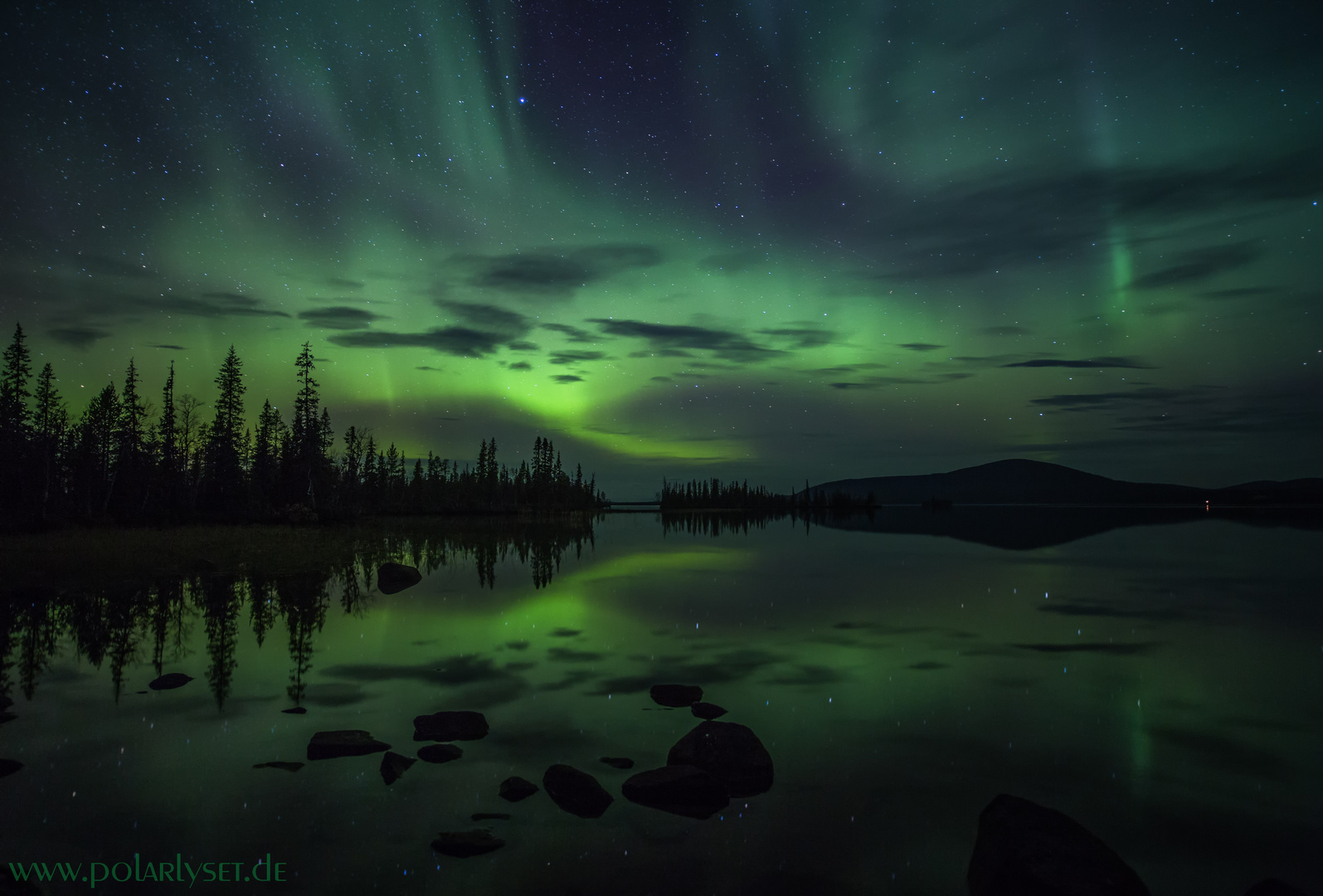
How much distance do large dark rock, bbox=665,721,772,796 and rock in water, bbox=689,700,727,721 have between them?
7.98ft

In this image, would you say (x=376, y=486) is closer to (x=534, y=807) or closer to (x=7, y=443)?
(x=7, y=443)

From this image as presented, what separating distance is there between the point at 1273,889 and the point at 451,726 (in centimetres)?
1183

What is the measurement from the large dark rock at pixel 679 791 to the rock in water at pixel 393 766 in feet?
11.9

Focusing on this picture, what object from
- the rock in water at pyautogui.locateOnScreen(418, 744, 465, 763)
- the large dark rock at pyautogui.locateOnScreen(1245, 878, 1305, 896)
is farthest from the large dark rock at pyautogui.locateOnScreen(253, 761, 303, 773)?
the large dark rock at pyautogui.locateOnScreen(1245, 878, 1305, 896)

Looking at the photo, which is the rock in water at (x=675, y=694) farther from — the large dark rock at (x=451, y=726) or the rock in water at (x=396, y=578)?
the rock in water at (x=396, y=578)

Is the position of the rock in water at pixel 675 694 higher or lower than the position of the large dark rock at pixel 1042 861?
lower

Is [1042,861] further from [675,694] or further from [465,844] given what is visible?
[675,694]

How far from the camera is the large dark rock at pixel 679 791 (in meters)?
9.57

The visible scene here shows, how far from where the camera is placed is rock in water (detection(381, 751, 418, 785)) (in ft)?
34.0

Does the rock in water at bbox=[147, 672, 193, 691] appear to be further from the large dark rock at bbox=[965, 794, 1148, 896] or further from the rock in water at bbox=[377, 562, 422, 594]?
the large dark rock at bbox=[965, 794, 1148, 896]

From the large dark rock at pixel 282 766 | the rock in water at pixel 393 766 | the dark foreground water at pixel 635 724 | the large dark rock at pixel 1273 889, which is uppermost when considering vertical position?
the large dark rock at pixel 1273 889

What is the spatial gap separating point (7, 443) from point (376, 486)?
79841 mm

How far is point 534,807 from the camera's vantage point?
9.48 m

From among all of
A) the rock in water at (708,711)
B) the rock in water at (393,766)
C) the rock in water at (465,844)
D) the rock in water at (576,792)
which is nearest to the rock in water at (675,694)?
the rock in water at (708,711)
